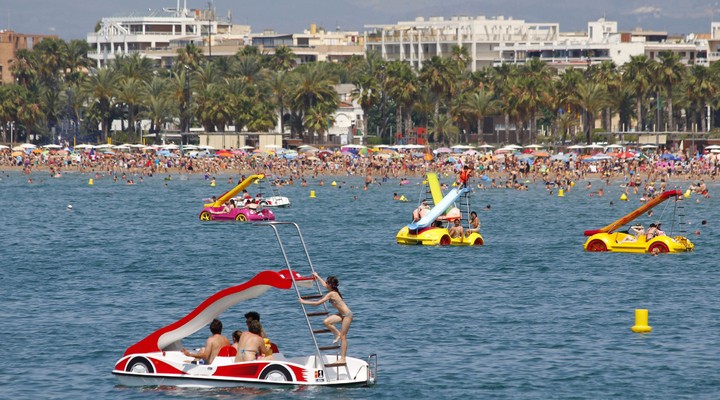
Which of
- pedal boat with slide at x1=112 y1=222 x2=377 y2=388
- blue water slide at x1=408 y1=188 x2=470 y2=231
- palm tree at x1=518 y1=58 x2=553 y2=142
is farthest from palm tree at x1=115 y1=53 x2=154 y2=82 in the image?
pedal boat with slide at x1=112 y1=222 x2=377 y2=388

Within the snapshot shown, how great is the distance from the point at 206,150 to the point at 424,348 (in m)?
105

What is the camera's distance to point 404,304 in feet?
130

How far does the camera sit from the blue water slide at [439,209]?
55.7 meters

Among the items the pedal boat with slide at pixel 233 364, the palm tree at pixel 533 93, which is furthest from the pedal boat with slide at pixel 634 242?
the palm tree at pixel 533 93

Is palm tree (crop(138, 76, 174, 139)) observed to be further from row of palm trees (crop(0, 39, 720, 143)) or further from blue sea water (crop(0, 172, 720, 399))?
blue sea water (crop(0, 172, 720, 399))

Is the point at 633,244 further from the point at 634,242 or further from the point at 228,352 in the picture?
the point at 228,352

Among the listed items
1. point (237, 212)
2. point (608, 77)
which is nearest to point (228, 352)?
point (237, 212)

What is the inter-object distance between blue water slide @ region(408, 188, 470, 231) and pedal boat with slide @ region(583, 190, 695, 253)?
235 inches

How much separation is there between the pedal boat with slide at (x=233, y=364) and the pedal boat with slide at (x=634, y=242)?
28.2 metres

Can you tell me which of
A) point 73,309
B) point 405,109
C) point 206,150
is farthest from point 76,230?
point 405,109

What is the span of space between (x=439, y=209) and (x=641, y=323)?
869 inches

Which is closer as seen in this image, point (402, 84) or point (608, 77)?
point (608, 77)

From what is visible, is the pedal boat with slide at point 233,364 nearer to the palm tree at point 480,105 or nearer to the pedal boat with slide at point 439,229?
the pedal boat with slide at point 439,229

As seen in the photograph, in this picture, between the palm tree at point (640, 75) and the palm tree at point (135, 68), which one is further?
the palm tree at point (135, 68)
